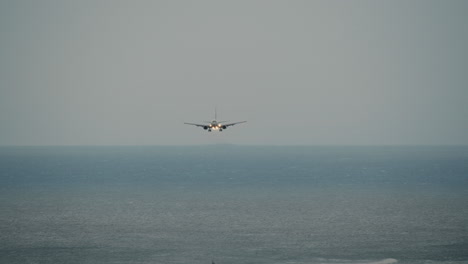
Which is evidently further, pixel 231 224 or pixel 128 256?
pixel 231 224

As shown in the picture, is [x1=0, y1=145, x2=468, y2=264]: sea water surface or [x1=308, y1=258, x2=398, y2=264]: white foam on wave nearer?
[x1=308, y1=258, x2=398, y2=264]: white foam on wave

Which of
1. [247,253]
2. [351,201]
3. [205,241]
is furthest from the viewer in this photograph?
[351,201]

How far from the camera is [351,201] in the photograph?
17412cm

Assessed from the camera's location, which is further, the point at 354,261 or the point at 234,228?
the point at 234,228

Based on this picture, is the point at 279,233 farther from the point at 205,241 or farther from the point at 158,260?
the point at 158,260

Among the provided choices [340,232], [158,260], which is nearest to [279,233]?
[340,232]

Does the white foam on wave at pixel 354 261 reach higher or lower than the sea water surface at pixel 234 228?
lower

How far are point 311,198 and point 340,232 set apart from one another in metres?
59.6

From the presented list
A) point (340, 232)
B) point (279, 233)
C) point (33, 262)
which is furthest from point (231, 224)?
point (33, 262)

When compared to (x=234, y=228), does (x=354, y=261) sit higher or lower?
lower

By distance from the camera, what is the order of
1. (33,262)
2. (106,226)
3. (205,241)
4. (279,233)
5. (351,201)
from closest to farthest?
1. (33,262)
2. (205,241)
3. (279,233)
4. (106,226)
5. (351,201)

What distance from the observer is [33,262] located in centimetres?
9644

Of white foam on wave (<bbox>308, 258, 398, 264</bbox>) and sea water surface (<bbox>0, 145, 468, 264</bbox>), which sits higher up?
sea water surface (<bbox>0, 145, 468, 264</bbox>)

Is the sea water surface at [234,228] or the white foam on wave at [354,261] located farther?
the sea water surface at [234,228]
